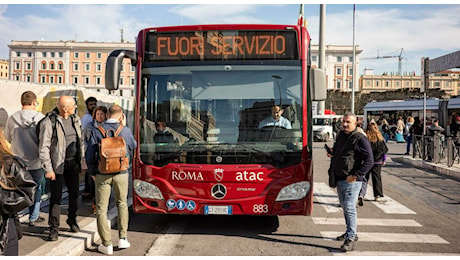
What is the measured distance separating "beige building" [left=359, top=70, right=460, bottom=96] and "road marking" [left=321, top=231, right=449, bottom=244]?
118307 millimetres

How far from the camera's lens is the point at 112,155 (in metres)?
5.33

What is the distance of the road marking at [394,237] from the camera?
20.4ft

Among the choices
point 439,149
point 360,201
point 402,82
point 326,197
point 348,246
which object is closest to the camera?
point 348,246

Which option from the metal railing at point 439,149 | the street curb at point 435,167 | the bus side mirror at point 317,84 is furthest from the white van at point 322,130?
the bus side mirror at point 317,84

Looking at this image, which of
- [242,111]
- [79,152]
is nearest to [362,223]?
[242,111]

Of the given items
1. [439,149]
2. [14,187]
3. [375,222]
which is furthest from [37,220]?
[439,149]

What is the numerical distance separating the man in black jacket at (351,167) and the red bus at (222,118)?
474 mm

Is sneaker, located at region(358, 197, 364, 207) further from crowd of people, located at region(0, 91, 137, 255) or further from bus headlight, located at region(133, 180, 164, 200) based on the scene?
crowd of people, located at region(0, 91, 137, 255)

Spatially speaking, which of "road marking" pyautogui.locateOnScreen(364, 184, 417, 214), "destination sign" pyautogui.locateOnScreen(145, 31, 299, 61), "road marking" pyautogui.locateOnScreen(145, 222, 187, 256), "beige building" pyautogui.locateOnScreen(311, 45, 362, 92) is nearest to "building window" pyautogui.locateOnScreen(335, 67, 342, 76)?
"beige building" pyautogui.locateOnScreen(311, 45, 362, 92)

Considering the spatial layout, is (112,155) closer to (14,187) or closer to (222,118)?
(222,118)

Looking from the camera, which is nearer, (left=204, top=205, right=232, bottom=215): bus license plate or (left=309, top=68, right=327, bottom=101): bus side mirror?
(left=204, top=205, right=232, bottom=215): bus license plate

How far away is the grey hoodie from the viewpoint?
6148 millimetres

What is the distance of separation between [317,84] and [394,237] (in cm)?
231

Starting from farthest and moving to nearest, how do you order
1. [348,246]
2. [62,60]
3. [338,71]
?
[338,71]
[62,60]
[348,246]
